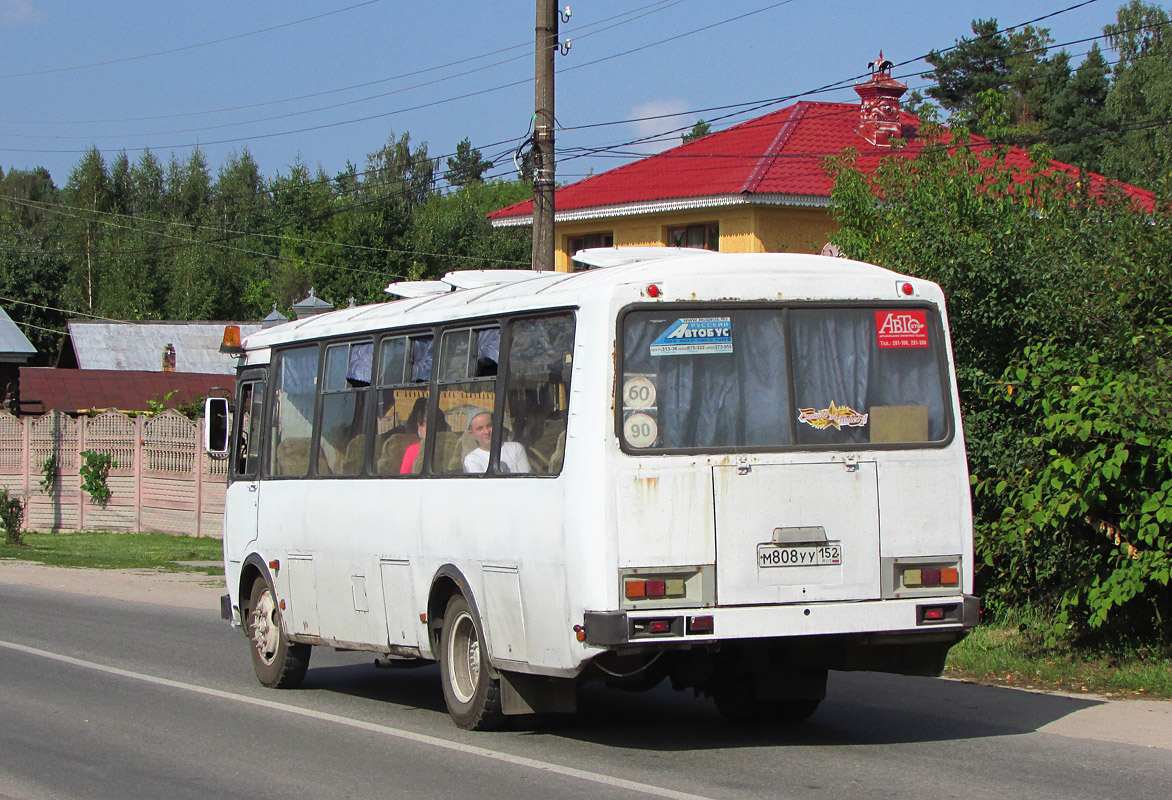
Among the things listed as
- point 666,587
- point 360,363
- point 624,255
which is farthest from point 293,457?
point 666,587

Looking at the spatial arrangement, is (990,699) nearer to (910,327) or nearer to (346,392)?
(910,327)

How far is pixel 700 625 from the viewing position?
303 inches

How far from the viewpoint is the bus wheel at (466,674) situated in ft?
29.3

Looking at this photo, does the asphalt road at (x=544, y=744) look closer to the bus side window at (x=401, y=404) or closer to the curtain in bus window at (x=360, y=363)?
the bus side window at (x=401, y=404)

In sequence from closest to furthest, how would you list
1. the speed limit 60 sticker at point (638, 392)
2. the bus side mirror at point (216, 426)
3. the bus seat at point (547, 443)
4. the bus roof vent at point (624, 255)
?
the speed limit 60 sticker at point (638, 392)
the bus seat at point (547, 443)
the bus roof vent at point (624, 255)
the bus side mirror at point (216, 426)

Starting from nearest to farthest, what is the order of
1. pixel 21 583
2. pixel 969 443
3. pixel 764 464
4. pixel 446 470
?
pixel 764 464, pixel 446 470, pixel 969 443, pixel 21 583

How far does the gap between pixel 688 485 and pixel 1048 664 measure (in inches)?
183

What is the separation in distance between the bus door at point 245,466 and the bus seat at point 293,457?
458mm

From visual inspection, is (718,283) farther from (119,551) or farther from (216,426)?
(119,551)

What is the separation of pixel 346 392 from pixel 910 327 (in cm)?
418

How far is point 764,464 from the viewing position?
7992mm

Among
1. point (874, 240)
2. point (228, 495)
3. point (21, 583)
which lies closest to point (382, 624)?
point (228, 495)

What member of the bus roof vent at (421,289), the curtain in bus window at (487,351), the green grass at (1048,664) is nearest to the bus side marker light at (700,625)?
the curtain in bus window at (487,351)

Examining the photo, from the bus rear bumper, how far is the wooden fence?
73.4ft
